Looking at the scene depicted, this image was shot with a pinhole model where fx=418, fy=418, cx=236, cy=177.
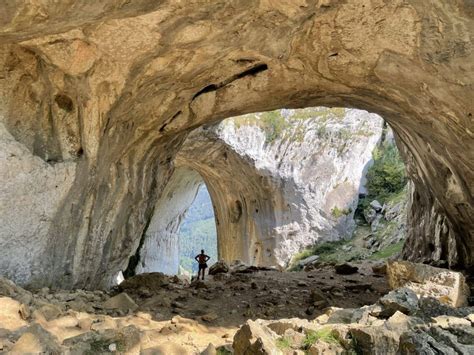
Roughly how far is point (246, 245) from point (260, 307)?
35.3 ft

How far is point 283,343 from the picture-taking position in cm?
342

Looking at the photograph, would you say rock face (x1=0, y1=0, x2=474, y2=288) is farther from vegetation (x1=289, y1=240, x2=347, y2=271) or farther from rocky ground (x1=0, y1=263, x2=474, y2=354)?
vegetation (x1=289, y1=240, x2=347, y2=271)

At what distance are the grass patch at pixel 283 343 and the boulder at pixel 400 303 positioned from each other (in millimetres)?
1461

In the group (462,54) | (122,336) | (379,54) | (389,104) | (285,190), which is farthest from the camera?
(285,190)

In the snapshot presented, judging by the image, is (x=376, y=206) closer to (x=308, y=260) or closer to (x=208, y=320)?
(x=308, y=260)

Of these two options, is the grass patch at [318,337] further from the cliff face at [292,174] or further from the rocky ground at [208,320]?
the cliff face at [292,174]

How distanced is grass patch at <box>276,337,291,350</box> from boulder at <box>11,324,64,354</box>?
165 cm

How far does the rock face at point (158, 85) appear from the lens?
4.87m

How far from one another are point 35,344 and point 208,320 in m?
2.71

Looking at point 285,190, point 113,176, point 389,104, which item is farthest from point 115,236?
point 285,190

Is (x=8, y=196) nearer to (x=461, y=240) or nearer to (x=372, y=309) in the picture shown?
(x=372, y=309)

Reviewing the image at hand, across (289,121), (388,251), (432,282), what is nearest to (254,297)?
(432,282)

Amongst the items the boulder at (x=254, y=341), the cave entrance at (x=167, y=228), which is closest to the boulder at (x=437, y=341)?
the boulder at (x=254, y=341)

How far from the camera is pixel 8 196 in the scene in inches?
204
